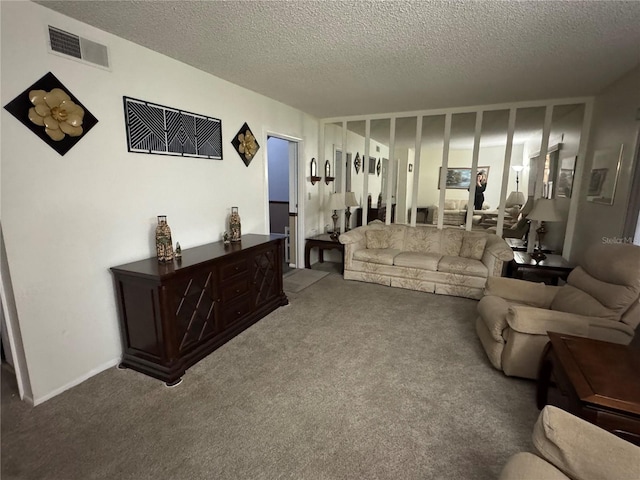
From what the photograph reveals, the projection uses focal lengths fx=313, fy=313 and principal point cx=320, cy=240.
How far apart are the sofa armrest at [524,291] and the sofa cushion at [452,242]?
5.11 ft

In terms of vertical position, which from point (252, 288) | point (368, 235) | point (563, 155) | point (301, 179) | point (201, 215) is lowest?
point (252, 288)

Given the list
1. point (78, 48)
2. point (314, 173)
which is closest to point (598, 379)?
point (78, 48)

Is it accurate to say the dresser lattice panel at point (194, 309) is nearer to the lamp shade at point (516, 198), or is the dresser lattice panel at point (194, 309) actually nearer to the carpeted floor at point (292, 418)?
the carpeted floor at point (292, 418)

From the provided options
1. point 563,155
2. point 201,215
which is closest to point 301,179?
point 201,215

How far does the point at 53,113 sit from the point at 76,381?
1.86 m

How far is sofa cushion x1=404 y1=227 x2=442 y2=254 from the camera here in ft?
15.3

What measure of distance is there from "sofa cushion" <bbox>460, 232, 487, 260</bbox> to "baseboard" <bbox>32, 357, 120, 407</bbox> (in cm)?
419

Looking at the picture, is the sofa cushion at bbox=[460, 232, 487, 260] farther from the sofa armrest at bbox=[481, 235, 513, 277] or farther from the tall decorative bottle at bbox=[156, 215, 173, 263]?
the tall decorative bottle at bbox=[156, 215, 173, 263]

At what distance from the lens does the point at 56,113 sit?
79.7 inches

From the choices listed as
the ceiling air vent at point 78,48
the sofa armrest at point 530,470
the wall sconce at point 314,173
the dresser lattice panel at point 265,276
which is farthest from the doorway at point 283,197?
the sofa armrest at point 530,470

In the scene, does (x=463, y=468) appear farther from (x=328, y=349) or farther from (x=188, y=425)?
(x=188, y=425)

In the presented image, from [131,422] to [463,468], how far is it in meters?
1.92

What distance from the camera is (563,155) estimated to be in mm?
4648

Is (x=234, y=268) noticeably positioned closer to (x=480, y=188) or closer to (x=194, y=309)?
(x=194, y=309)
